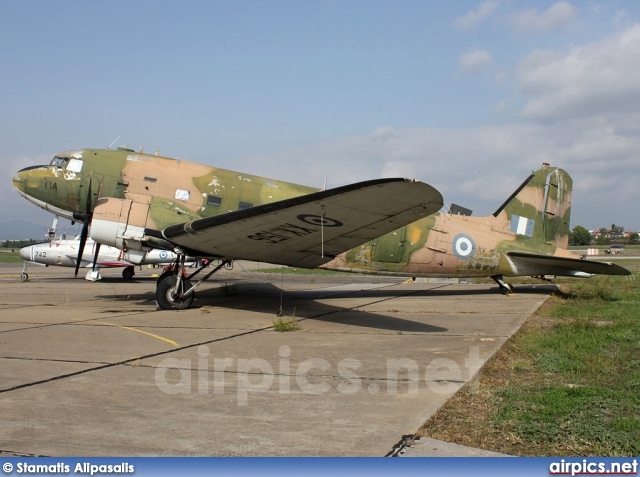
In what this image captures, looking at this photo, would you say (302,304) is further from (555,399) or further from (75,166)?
(555,399)

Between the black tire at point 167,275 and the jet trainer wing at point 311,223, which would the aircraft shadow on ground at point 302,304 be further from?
the jet trainer wing at point 311,223

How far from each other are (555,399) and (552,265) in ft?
40.0

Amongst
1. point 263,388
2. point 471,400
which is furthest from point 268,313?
point 471,400

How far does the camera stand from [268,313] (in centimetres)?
1302

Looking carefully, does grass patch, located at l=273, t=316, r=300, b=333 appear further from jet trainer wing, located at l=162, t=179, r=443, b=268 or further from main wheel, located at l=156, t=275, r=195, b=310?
main wheel, located at l=156, t=275, r=195, b=310

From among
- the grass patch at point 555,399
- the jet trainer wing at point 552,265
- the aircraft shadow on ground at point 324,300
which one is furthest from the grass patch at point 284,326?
the jet trainer wing at point 552,265

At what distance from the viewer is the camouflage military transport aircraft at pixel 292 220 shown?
33.1 feet

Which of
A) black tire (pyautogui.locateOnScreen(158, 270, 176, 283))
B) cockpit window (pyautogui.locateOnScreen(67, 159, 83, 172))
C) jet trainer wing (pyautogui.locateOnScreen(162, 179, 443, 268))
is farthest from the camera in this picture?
cockpit window (pyautogui.locateOnScreen(67, 159, 83, 172))

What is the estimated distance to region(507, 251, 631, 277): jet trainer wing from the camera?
52.2 ft

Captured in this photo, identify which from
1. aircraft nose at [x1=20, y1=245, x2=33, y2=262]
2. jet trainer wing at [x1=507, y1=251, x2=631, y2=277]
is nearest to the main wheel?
jet trainer wing at [x1=507, y1=251, x2=631, y2=277]

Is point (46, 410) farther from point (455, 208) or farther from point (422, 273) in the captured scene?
point (455, 208)

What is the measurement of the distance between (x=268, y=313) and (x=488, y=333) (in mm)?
5268

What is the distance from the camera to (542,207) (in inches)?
701

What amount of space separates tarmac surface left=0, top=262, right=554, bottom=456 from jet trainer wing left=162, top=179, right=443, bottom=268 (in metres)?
1.48
